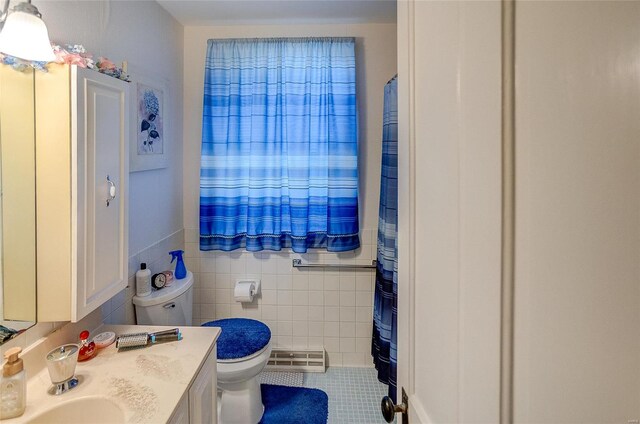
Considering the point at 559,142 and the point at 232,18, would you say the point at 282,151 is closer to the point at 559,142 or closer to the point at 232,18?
the point at 232,18

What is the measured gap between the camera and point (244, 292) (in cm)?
284

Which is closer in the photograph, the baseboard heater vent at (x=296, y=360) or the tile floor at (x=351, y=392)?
the tile floor at (x=351, y=392)

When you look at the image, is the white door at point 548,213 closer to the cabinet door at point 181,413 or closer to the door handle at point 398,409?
the door handle at point 398,409

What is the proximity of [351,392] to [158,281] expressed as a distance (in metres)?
1.39

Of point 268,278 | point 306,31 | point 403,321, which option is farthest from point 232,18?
point 403,321

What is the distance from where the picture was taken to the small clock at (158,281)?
233 centimetres

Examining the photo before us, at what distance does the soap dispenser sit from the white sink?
9 centimetres

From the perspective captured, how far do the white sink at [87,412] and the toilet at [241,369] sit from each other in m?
0.93

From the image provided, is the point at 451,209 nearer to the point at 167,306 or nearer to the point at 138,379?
the point at 138,379

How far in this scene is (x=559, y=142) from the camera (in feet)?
1.67

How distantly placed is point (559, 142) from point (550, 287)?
177 mm

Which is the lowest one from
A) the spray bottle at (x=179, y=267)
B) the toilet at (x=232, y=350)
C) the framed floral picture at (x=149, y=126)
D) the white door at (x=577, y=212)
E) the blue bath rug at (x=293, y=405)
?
the blue bath rug at (x=293, y=405)

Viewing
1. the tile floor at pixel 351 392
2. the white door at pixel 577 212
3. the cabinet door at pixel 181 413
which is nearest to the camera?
the white door at pixel 577 212

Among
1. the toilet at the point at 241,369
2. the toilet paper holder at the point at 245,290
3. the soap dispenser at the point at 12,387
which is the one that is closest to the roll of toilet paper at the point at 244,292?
the toilet paper holder at the point at 245,290
